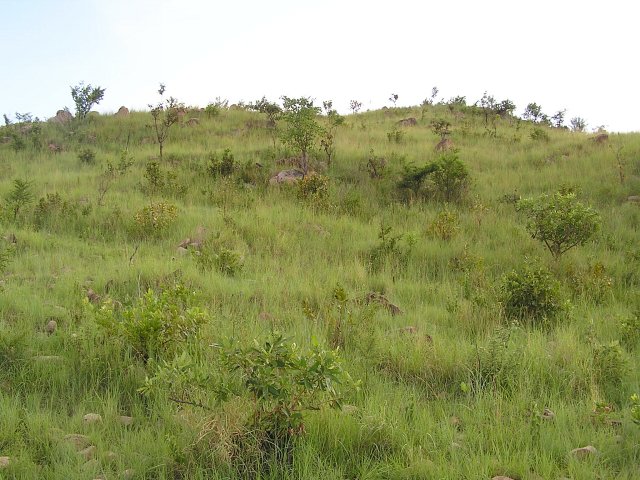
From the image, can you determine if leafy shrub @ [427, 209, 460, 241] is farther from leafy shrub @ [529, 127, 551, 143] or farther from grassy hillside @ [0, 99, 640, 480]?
leafy shrub @ [529, 127, 551, 143]

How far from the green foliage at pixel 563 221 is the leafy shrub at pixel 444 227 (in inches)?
54.8

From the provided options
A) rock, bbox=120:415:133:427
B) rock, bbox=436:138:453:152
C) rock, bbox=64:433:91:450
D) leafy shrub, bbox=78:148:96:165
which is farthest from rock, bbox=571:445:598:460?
leafy shrub, bbox=78:148:96:165

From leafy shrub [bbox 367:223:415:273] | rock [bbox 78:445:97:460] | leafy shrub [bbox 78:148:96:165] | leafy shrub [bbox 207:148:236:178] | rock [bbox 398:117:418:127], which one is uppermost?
rock [bbox 398:117:418:127]

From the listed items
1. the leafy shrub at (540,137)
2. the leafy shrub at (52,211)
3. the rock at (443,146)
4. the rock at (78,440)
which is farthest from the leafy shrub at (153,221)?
the leafy shrub at (540,137)

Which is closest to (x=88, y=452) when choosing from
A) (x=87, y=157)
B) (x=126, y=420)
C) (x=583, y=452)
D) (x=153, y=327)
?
(x=126, y=420)

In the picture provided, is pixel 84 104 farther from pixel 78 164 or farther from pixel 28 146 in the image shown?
pixel 78 164

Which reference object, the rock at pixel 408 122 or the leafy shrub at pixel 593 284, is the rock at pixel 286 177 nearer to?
the leafy shrub at pixel 593 284

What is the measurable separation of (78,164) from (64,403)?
11.9m

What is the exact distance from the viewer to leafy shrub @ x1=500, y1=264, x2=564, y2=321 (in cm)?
556

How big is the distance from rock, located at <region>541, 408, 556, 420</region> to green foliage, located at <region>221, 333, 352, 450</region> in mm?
1409

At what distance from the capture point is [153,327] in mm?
4066

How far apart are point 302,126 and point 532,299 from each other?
853 centimetres

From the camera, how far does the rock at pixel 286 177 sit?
1207cm

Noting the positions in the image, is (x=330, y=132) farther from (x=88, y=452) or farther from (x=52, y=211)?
(x=88, y=452)
